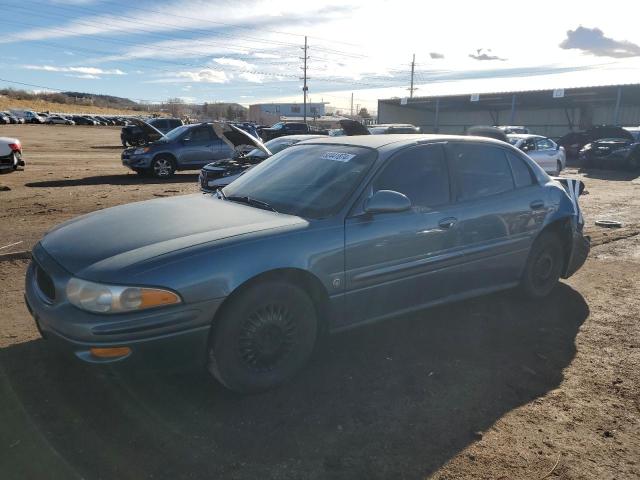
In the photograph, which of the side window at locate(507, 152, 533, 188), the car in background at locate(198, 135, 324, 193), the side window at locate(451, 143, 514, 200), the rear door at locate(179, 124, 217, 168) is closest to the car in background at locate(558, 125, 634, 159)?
the rear door at locate(179, 124, 217, 168)

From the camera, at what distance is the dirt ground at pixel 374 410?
2564 mm

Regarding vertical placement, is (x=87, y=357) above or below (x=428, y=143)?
below

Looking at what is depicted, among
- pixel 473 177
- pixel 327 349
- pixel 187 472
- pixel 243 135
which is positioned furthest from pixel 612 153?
pixel 187 472

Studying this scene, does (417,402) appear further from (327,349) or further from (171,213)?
(171,213)

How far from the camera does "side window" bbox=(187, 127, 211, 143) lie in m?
14.6

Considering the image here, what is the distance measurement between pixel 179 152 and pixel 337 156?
1145 cm

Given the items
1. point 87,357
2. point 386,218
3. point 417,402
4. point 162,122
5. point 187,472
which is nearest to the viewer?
point 187,472

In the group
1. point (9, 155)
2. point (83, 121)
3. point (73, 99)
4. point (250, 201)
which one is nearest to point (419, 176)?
point (250, 201)

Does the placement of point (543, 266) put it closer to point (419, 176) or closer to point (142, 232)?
point (419, 176)

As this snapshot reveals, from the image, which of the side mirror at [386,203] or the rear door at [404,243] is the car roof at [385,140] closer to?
the rear door at [404,243]

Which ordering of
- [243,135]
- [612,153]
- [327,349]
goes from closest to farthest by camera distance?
[327,349] → [243,135] → [612,153]

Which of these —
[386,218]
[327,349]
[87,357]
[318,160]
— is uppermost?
[318,160]

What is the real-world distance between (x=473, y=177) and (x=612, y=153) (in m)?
18.4

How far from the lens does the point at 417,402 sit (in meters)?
3.16
